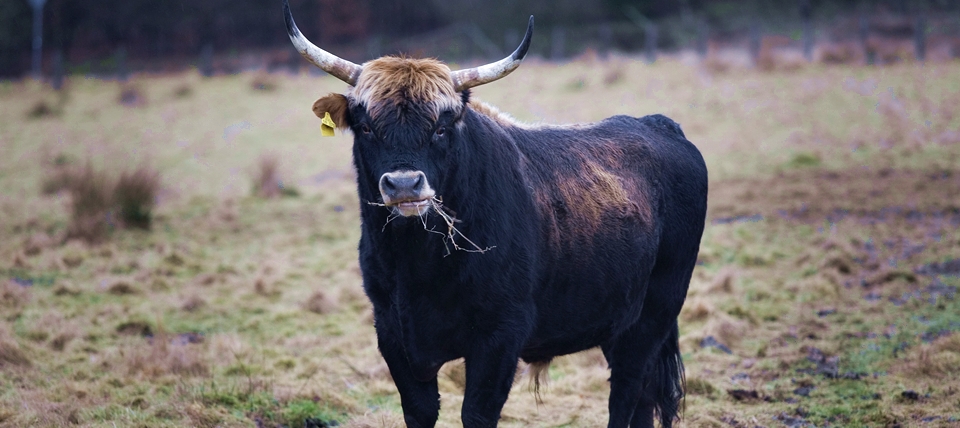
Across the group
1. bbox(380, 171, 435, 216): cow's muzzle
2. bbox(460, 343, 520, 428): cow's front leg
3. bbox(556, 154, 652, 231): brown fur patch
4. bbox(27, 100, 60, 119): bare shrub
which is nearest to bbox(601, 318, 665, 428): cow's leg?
Result: bbox(556, 154, 652, 231): brown fur patch

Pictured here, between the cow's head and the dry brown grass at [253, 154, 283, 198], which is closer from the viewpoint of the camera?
the cow's head

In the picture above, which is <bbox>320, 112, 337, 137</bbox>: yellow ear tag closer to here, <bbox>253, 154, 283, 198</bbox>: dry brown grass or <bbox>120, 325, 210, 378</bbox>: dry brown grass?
<bbox>120, 325, 210, 378</bbox>: dry brown grass

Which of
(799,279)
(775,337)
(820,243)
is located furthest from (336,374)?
(820,243)

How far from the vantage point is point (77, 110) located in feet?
79.3

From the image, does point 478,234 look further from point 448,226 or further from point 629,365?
point 629,365

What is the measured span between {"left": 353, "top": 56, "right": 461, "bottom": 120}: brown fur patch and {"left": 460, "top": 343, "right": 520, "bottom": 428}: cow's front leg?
4.07 feet

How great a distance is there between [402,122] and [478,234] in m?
0.71

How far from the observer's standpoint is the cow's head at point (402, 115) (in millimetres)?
3812

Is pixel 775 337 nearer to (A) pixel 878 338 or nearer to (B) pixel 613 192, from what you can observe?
Result: (A) pixel 878 338

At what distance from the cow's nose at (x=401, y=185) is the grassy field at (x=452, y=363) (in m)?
2.22

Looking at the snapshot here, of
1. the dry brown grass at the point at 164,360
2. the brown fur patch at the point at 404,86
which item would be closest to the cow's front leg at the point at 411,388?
the brown fur patch at the point at 404,86

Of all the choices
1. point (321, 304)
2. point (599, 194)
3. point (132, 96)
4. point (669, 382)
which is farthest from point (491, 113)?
point (132, 96)

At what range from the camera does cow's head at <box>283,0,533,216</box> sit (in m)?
3.81

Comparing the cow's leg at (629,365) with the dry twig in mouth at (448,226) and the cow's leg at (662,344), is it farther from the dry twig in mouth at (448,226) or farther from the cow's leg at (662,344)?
the dry twig in mouth at (448,226)
